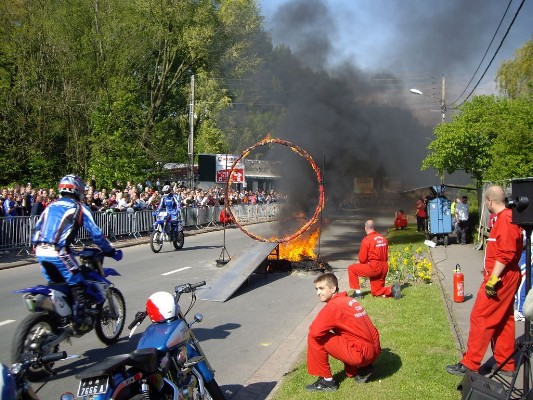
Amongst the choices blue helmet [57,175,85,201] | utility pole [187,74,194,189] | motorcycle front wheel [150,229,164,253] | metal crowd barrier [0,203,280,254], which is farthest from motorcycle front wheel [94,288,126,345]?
utility pole [187,74,194,189]

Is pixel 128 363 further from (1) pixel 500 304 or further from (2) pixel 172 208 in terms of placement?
(2) pixel 172 208

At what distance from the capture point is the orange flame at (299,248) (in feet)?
46.4

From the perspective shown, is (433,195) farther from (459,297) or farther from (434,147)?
(459,297)

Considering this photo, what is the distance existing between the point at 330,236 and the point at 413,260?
30.7 feet

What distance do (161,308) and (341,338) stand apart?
1936 mm

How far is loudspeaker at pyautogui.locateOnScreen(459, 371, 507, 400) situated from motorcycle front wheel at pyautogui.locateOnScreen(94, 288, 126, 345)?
4033 millimetres

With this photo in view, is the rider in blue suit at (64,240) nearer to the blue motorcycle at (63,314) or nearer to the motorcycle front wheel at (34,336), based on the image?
the blue motorcycle at (63,314)

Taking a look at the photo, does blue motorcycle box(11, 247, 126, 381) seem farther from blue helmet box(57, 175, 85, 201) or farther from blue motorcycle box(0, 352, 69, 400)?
blue motorcycle box(0, 352, 69, 400)

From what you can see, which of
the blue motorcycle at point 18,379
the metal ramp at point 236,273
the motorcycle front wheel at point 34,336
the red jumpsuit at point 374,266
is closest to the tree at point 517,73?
the metal ramp at point 236,273

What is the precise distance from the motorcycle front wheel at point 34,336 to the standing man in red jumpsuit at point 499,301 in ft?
12.9

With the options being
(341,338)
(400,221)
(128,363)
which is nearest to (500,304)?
(341,338)

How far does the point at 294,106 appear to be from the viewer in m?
20.0

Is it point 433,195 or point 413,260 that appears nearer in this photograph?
point 413,260

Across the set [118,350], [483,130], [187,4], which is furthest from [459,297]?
[187,4]
